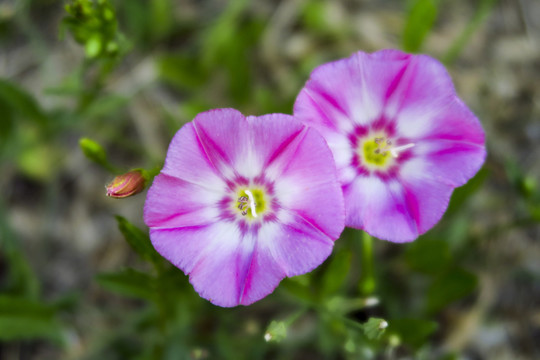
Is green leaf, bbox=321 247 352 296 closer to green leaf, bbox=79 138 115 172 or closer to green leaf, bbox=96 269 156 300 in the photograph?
green leaf, bbox=96 269 156 300

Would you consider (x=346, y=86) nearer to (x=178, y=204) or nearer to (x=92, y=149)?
(x=178, y=204)

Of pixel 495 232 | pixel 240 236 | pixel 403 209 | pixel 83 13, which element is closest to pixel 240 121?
pixel 240 236

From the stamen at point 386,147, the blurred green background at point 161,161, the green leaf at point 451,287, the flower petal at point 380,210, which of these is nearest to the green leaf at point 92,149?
the blurred green background at point 161,161

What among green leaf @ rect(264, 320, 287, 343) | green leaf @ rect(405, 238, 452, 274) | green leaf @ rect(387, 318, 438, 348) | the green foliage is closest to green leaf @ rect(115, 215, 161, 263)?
green leaf @ rect(264, 320, 287, 343)

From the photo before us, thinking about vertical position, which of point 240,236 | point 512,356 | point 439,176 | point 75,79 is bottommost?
point 512,356

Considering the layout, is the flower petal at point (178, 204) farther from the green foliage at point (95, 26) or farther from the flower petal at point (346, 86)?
the green foliage at point (95, 26)

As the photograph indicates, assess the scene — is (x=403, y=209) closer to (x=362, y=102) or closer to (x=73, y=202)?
(x=362, y=102)
